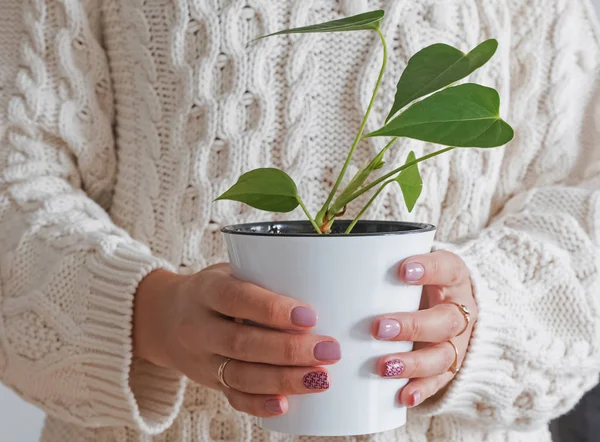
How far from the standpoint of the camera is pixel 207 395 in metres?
0.79

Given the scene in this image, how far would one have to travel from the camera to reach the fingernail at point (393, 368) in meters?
0.45

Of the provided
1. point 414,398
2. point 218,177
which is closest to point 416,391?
point 414,398

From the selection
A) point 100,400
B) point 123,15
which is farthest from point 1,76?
point 100,400

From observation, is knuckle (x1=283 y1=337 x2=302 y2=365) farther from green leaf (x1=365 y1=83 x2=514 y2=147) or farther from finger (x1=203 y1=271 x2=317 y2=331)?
green leaf (x1=365 y1=83 x2=514 y2=147)

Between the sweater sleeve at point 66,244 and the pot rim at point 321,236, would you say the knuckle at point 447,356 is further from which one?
the sweater sleeve at point 66,244

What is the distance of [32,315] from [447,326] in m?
0.44

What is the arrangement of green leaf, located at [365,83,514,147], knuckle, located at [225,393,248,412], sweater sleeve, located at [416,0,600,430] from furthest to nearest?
sweater sleeve, located at [416,0,600,430] → knuckle, located at [225,393,248,412] → green leaf, located at [365,83,514,147]

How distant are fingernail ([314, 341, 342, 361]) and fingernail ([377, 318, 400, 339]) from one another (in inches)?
1.2

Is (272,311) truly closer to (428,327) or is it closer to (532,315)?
(428,327)

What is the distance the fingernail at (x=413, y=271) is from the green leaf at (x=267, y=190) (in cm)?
8

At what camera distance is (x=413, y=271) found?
438 millimetres

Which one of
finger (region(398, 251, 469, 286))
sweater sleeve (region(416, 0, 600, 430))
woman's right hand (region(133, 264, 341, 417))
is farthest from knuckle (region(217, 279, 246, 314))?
sweater sleeve (region(416, 0, 600, 430))

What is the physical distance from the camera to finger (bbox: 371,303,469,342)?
439 millimetres

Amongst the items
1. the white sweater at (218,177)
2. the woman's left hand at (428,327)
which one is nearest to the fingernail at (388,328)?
the woman's left hand at (428,327)
